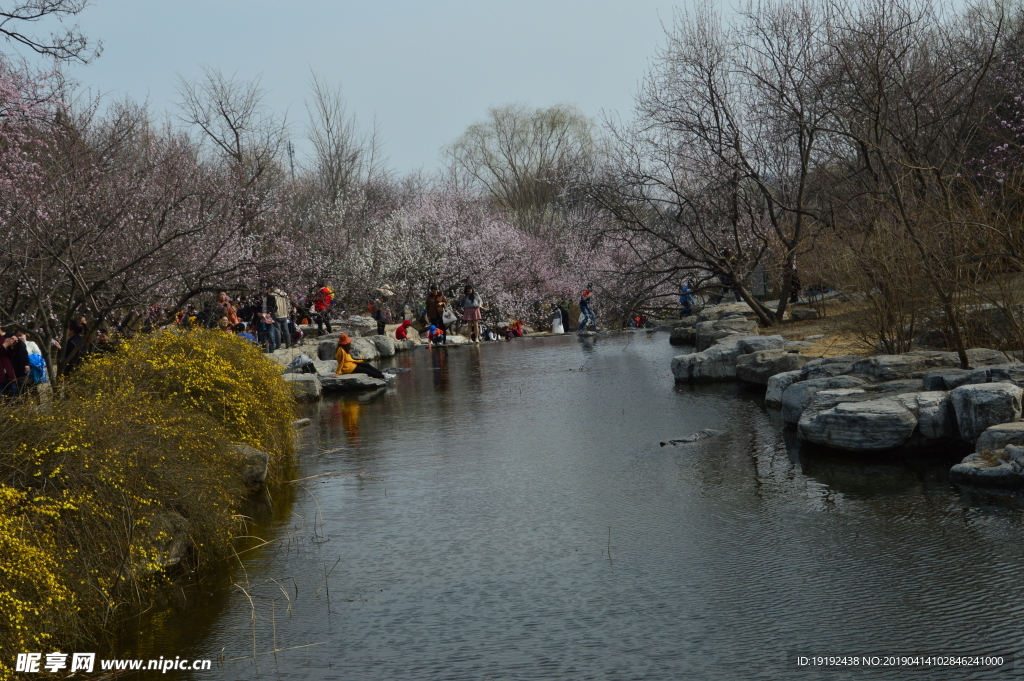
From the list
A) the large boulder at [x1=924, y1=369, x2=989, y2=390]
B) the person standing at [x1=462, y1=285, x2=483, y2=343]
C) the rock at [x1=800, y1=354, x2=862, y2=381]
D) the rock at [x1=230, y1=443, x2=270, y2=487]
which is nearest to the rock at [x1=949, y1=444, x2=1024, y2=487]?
the large boulder at [x1=924, y1=369, x2=989, y2=390]

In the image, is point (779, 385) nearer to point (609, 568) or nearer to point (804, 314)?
point (609, 568)

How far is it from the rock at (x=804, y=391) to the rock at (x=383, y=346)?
1713 cm

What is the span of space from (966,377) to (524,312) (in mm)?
30429

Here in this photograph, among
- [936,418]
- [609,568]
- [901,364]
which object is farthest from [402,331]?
[609,568]

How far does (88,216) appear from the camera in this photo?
11.4 meters

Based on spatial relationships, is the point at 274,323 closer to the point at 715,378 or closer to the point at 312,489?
the point at 715,378

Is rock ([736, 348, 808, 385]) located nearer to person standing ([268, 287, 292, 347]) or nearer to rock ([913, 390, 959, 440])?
rock ([913, 390, 959, 440])

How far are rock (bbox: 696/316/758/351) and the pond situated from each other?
8.31 metres

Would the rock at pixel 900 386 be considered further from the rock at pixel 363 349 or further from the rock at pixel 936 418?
the rock at pixel 363 349

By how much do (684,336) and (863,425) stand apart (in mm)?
15078

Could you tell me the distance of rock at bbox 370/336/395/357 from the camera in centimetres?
2781

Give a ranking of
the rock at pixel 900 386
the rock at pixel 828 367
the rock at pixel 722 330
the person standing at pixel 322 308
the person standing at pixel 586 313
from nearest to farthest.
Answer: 1. the rock at pixel 900 386
2. the rock at pixel 828 367
3. the rock at pixel 722 330
4. the person standing at pixel 322 308
5. the person standing at pixel 586 313

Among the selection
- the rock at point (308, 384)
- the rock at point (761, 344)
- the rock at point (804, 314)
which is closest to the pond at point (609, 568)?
the rock at point (761, 344)

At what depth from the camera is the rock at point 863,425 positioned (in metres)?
9.88
